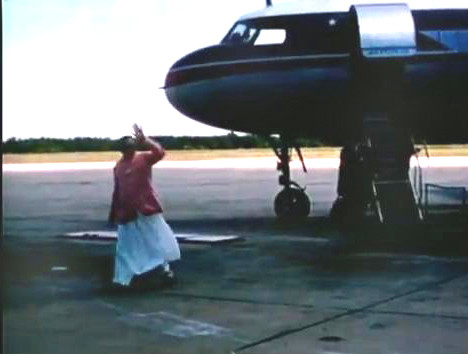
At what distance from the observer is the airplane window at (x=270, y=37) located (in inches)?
649

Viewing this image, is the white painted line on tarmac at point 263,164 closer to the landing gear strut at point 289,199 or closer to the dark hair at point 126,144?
the landing gear strut at point 289,199

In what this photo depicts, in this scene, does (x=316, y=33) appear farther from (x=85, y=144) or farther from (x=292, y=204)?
(x=85, y=144)

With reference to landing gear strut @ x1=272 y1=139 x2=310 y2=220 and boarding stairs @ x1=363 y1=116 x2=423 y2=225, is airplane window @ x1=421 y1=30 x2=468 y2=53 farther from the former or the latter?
landing gear strut @ x1=272 y1=139 x2=310 y2=220

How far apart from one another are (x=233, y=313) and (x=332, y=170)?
32675 mm

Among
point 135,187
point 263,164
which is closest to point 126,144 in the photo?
point 135,187

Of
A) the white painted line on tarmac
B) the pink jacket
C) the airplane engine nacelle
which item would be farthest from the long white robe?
the white painted line on tarmac

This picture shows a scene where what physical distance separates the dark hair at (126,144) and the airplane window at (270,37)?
274 inches

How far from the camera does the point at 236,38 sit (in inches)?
659

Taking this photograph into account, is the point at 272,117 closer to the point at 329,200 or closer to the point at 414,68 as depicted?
the point at 414,68

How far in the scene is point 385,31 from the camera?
48.0ft

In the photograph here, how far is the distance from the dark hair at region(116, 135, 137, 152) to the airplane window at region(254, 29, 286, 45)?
22.8ft

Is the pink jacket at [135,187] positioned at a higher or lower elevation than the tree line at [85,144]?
lower

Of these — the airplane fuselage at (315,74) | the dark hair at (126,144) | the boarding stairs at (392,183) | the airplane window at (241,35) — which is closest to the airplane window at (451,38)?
the airplane fuselage at (315,74)

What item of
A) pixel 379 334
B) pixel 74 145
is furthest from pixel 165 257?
pixel 379 334
